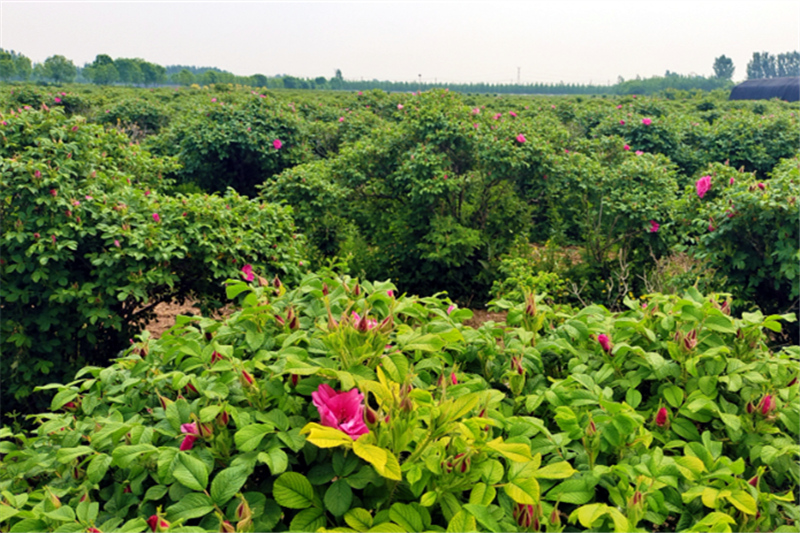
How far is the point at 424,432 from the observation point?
1052 millimetres

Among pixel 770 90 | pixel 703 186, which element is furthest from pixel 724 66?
pixel 703 186

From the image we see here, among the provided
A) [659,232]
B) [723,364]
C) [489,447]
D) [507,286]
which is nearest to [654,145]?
[659,232]

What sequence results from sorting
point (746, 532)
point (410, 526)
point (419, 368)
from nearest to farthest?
1. point (410, 526)
2. point (746, 532)
3. point (419, 368)

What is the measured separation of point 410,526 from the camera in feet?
3.17

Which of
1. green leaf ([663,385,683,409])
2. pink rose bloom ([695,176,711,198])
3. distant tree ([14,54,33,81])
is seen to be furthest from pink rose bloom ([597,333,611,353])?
distant tree ([14,54,33,81])

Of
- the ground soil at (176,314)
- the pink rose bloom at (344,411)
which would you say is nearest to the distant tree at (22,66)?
the ground soil at (176,314)

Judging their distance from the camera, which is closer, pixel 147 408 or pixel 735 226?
pixel 147 408

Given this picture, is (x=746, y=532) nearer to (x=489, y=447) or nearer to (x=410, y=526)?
(x=489, y=447)

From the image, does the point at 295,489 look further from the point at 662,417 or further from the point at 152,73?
the point at 152,73

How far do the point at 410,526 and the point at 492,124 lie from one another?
5.29 metres

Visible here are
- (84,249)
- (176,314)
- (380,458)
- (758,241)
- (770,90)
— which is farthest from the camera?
(770,90)

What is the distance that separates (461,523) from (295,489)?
0.31 m

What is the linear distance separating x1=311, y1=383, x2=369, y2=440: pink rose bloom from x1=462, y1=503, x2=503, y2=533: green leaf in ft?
0.74

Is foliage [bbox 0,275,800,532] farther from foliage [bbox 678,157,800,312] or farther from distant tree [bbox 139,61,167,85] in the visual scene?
distant tree [bbox 139,61,167,85]
